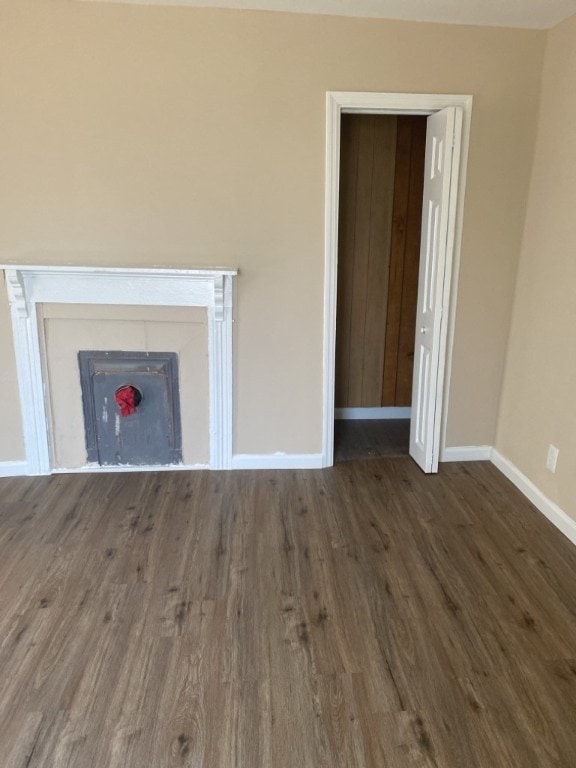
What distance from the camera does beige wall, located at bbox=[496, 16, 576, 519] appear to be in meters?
2.75

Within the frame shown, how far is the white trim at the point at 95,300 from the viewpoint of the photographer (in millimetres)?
3023

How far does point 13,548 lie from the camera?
2.61m

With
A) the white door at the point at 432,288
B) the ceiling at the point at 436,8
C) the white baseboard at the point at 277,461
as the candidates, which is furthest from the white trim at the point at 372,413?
the ceiling at the point at 436,8

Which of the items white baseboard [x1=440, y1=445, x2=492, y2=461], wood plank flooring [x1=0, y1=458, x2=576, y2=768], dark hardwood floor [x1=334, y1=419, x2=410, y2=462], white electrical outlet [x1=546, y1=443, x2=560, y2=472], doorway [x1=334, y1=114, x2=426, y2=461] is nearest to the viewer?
wood plank flooring [x1=0, y1=458, x2=576, y2=768]

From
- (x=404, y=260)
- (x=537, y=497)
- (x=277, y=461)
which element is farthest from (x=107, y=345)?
(x=537, y=497)

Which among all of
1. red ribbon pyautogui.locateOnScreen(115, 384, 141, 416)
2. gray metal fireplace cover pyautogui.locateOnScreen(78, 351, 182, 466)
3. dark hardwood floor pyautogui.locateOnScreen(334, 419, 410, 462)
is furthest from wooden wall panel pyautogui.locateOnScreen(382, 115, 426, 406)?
red ribbon pyautogui.locateOnScreen(115, 384, 141, 416)

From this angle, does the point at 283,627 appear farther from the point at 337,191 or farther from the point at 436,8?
the point at 436,8

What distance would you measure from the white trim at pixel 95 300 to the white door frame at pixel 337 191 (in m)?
0.58

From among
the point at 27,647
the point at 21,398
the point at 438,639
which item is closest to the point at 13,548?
the point at 27,647

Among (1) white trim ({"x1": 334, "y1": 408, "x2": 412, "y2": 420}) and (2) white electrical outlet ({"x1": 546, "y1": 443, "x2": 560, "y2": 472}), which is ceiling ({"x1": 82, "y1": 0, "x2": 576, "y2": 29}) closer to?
(2) white electrical outlet ({"x1": 546, "y1": 443, "x2": 560, "y2": 472})

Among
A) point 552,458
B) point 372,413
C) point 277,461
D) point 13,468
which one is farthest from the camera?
point 372,413

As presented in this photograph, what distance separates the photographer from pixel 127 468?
3.40m

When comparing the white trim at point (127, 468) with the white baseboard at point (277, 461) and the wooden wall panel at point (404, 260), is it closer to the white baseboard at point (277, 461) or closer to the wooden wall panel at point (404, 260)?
the white baseboard at point (277, 461)

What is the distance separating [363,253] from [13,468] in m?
2.81
